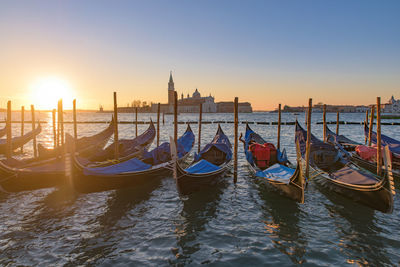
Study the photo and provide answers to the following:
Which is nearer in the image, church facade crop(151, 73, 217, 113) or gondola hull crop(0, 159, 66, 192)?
gondola hull crop(0, 159, 66, 192)

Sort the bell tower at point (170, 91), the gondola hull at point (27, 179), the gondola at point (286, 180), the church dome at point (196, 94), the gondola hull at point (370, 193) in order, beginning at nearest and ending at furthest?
1. the gondola hull at point (370, 193)
2. the gondola at point (286, 180)
3. the gondola hull at point (27, 179)
4. the bell tower at point (170, 91)
5. the church dome at point (196, 94)

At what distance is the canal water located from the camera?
4.54 m

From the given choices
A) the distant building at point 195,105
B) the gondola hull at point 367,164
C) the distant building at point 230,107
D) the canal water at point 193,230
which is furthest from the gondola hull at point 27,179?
the distant building at point 230,107

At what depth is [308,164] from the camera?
8281 millimetres

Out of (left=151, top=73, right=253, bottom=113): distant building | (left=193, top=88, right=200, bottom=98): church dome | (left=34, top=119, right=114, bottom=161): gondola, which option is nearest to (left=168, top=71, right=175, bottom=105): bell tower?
(left=151, top=73, right=253, bottom=113): distant building

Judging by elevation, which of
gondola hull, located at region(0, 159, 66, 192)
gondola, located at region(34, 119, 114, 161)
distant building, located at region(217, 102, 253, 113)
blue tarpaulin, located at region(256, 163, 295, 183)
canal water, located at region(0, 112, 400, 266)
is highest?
distant building, located at region(217, 102, 253, 113)

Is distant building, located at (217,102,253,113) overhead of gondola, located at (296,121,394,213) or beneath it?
overhead

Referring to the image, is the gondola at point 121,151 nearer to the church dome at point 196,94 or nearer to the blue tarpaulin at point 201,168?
the blue tarpaulin at point 201,168

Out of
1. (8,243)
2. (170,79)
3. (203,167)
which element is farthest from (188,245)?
(170,79)

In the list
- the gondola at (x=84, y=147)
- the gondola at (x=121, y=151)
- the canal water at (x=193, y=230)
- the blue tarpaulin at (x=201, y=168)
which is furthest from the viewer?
the gondola at (x=121, y=151)

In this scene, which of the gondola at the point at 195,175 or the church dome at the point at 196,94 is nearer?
the gondola at the point at 195,175

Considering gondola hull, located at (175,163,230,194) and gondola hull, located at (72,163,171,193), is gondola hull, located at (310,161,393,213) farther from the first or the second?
gondola hull, located at (72,163,171,193)

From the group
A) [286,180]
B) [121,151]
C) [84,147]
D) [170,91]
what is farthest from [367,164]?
[170,91]

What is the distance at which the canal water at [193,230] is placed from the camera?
14.9 ft
